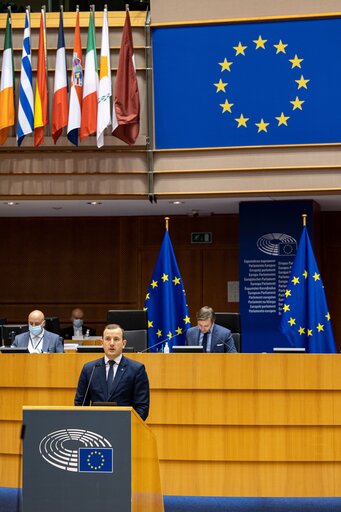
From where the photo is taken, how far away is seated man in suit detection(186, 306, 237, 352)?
968cm

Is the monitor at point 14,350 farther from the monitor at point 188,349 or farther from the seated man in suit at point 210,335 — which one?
the seated man in suit at point 210,335

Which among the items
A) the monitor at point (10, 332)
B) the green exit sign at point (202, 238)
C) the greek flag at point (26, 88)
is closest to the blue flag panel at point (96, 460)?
the monitor at point (10, 332)

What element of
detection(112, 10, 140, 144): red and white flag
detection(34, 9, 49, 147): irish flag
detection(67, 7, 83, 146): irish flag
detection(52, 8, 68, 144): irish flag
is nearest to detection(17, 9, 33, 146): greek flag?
detection(34, 9, 49, 147): irish flag

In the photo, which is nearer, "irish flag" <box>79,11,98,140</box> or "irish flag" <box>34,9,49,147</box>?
"irish flag" <box>79,11,98,140</box>

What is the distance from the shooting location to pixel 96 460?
5.53m

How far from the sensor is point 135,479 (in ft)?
18.3

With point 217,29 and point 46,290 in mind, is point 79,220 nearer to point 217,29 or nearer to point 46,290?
point 46,290

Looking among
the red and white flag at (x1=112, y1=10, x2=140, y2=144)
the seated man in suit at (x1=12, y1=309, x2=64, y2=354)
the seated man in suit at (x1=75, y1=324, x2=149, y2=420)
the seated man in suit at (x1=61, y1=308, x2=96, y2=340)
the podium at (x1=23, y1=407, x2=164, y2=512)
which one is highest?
the red and white flag at (x1=112, y1=10, x2=140, y2=144)

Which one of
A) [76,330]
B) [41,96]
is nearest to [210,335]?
[76,330]

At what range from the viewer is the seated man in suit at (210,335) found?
9680 millimetres

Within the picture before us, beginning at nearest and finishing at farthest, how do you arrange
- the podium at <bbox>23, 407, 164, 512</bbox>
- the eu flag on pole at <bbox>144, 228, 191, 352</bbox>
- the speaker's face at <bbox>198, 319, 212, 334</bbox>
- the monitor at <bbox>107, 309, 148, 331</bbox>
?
1. the podium at <bbox>23, 407, 164, 512</bbox>
2. the speaker's face at <bbox>198, 319, 212, 334</bbox>
3. the monitor at <bbox>107, 309, 148, 331</bbox>
4. the eu flag on pole at <bbox>144, 228, 191, 352</bbox>

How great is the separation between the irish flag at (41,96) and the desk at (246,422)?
5330 millimetres

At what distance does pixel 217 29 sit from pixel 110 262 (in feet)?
16.5

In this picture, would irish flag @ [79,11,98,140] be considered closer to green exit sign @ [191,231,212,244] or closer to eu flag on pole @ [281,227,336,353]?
eu flag on pole @ [281,227,336,353]
